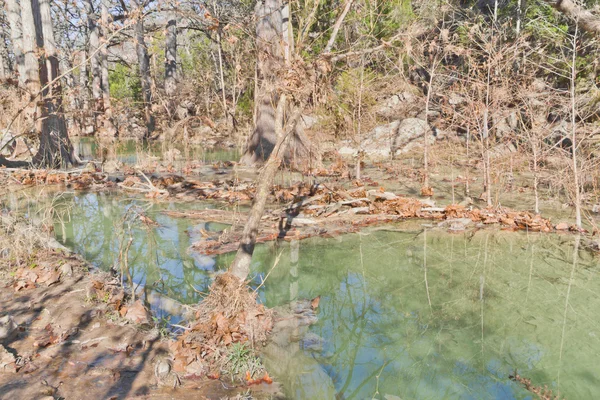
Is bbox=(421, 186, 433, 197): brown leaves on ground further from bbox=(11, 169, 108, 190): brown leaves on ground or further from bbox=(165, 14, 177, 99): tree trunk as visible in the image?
bbox=(165, 14, 177, 99): tree trunk

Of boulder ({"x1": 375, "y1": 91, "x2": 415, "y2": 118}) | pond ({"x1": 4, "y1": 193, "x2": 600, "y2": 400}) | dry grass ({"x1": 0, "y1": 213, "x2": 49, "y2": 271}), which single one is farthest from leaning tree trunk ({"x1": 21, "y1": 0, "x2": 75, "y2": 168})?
boulder ({"x1": 375, "y1": 91, "x2": 415, "y2": 118})

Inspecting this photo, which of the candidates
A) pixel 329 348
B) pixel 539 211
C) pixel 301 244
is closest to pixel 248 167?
pixel 301 244

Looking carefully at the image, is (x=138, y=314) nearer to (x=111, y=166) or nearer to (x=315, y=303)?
(x=315, y=303)

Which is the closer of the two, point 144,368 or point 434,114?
point 144,368

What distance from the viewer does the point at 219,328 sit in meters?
4.15

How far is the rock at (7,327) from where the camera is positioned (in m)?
3.80

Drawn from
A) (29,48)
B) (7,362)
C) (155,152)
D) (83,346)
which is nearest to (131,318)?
(83,346)

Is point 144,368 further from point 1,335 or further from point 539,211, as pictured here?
point 539,211

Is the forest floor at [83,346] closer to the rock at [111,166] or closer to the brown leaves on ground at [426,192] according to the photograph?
the brown leaves on ground at [426,192]

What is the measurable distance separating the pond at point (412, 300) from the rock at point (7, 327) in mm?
1331

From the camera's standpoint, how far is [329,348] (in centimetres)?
439

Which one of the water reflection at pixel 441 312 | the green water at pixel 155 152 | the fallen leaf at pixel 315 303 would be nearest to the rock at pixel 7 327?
the water reflection at pixel 441 312

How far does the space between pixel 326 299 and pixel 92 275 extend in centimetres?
267

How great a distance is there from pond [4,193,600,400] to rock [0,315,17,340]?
4.37 ft
